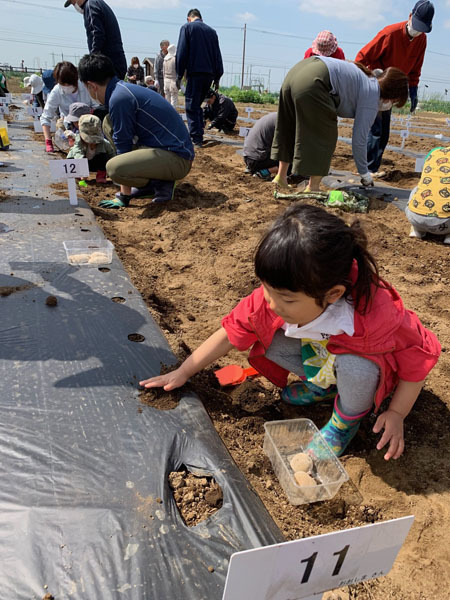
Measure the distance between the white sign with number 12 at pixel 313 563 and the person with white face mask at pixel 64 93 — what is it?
526 centimetres

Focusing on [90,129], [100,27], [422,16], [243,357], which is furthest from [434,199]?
[100,27]

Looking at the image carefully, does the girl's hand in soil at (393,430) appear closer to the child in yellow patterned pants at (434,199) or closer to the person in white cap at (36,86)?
the child in yellow patterned pants at (434,199)

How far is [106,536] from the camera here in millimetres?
962

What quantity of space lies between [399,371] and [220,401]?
0.63 meters

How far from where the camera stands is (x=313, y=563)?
68 cm

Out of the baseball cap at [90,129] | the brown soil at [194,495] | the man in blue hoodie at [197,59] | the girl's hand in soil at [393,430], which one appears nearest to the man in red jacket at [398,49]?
the man in blue hoodie at [197,59]

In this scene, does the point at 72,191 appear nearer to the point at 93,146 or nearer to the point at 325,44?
the point at 93,146

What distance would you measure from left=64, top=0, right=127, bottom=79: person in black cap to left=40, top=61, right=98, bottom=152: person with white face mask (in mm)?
488

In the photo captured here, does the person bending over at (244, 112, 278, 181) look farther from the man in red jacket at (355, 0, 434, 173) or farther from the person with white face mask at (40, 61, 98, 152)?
the person with white face mask at (40, 61, 98, 152)

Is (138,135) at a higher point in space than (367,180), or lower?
higher

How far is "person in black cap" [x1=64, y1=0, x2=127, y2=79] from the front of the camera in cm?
404

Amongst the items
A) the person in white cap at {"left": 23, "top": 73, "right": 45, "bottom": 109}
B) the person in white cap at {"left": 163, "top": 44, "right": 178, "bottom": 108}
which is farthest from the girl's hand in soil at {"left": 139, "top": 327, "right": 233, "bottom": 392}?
the person in white cap at {"left": 23, "top": 73, "right": 45, "bottom": 109}

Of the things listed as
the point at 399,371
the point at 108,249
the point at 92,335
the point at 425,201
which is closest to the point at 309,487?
the point at 399,371

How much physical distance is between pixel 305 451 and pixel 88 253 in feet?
5.20
